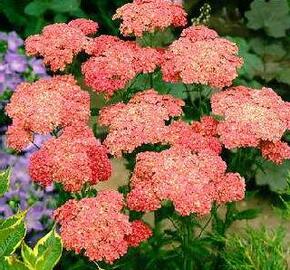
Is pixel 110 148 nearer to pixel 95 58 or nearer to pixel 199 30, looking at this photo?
pixel 95 58

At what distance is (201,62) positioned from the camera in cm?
279

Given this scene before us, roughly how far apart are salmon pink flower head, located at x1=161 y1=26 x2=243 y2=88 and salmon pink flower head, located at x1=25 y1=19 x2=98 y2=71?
16.0 inches

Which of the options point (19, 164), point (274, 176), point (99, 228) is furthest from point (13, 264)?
point (274, 176)

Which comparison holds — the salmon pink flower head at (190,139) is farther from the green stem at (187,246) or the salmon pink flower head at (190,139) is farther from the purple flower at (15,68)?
the purple flower at (15,68)

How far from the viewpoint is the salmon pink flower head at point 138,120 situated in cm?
255

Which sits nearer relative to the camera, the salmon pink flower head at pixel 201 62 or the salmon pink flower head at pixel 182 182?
the salmon pink flower head at pixel 182 182

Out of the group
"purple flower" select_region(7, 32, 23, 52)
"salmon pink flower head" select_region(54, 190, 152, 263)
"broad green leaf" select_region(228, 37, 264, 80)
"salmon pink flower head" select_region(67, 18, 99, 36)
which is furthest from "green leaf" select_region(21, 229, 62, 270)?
"broad green leaf" select_region(228, 37, 264, 80)

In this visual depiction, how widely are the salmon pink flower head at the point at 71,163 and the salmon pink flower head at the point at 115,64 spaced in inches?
13.5

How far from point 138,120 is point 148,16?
1.94 feet

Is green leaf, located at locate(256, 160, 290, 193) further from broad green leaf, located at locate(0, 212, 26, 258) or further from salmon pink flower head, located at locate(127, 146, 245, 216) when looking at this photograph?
broad green leaf, located at locate(0, 212, 26, 258)

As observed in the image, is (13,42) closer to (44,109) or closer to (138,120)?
(44,109)

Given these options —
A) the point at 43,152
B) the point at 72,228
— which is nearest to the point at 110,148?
the point at 43,152

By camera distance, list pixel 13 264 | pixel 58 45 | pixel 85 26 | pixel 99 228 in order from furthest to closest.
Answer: pixel 85 26 < pixel 58 45 < pixel 99 228 < pixel 13 264

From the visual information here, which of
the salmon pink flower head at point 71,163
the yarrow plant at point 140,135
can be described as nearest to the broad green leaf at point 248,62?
the yarrow plant at point 140,135
